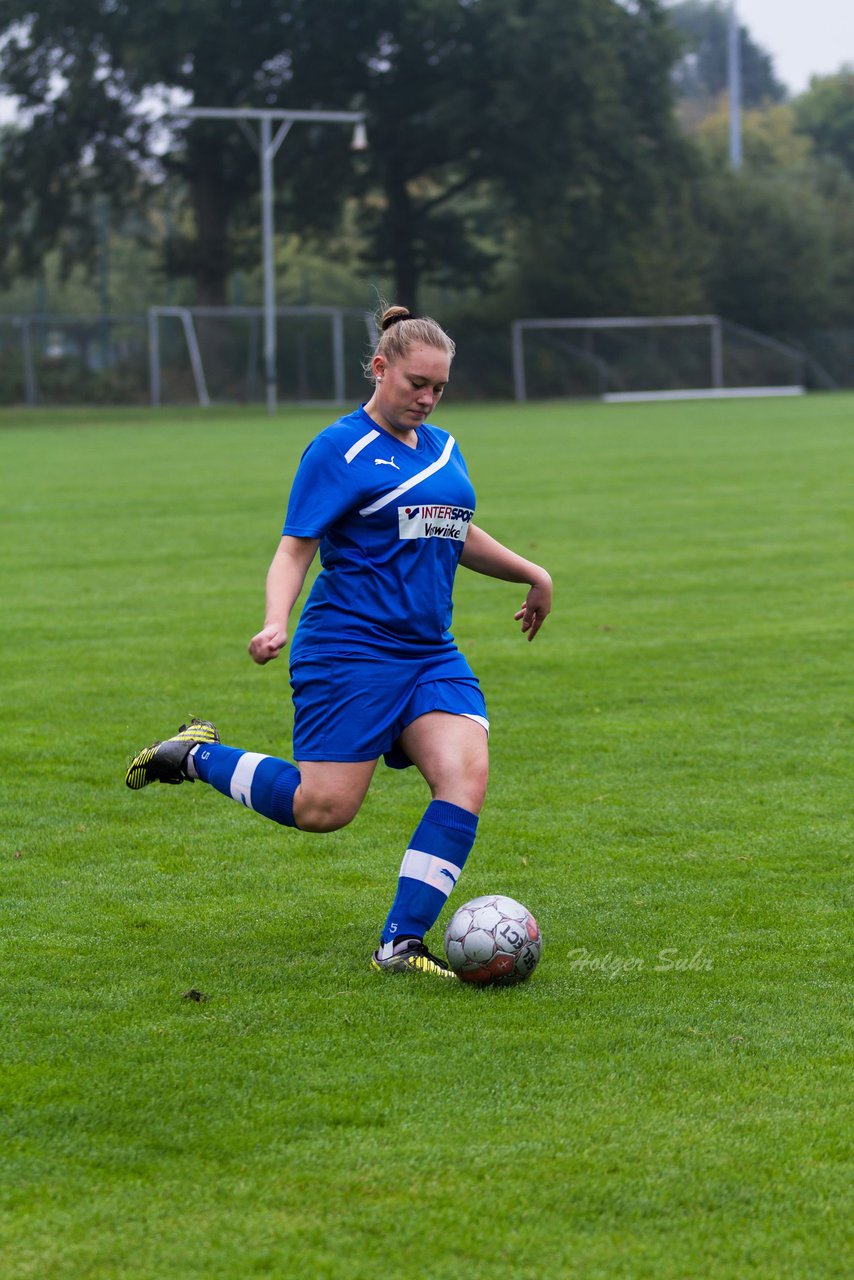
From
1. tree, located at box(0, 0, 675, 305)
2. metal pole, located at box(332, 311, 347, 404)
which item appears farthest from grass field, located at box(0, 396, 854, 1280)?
tree, located at box(0, 0, 675, 305)

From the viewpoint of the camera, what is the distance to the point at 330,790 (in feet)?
15.2

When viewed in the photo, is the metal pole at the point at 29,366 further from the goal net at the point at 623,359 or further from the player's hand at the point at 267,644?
the player's hand at the point at 267,644

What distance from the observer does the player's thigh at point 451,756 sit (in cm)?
461

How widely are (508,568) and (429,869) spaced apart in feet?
3.14

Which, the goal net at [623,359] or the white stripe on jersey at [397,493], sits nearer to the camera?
the white stripe on jersey at [397,493]

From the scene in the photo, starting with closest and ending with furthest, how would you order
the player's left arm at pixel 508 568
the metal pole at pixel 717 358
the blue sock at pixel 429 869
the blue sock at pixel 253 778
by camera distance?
the blue sock at pixel 429 869 → the blue sock at pixel 253 778 → the player's left arm at pixel 508 568 → the metal pole at pixel 717 358

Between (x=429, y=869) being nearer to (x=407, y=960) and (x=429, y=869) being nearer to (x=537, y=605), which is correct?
(x=407, y=960)

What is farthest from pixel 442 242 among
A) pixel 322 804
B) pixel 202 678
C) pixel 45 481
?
pixel 322 804

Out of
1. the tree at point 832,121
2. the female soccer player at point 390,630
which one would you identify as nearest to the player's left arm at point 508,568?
the female soccer player at point 390,630

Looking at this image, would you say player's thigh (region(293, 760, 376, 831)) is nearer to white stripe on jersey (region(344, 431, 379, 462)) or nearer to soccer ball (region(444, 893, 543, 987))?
soccer ball (region(444, 893, 543, 987))

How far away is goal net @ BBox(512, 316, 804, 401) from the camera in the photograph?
50844mm

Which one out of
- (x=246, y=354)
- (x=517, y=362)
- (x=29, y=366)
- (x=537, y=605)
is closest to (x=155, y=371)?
(x=246, y=354)

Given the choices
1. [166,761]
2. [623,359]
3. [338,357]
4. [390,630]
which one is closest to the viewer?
[390,630]

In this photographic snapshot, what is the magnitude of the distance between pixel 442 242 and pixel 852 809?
49.2 m
